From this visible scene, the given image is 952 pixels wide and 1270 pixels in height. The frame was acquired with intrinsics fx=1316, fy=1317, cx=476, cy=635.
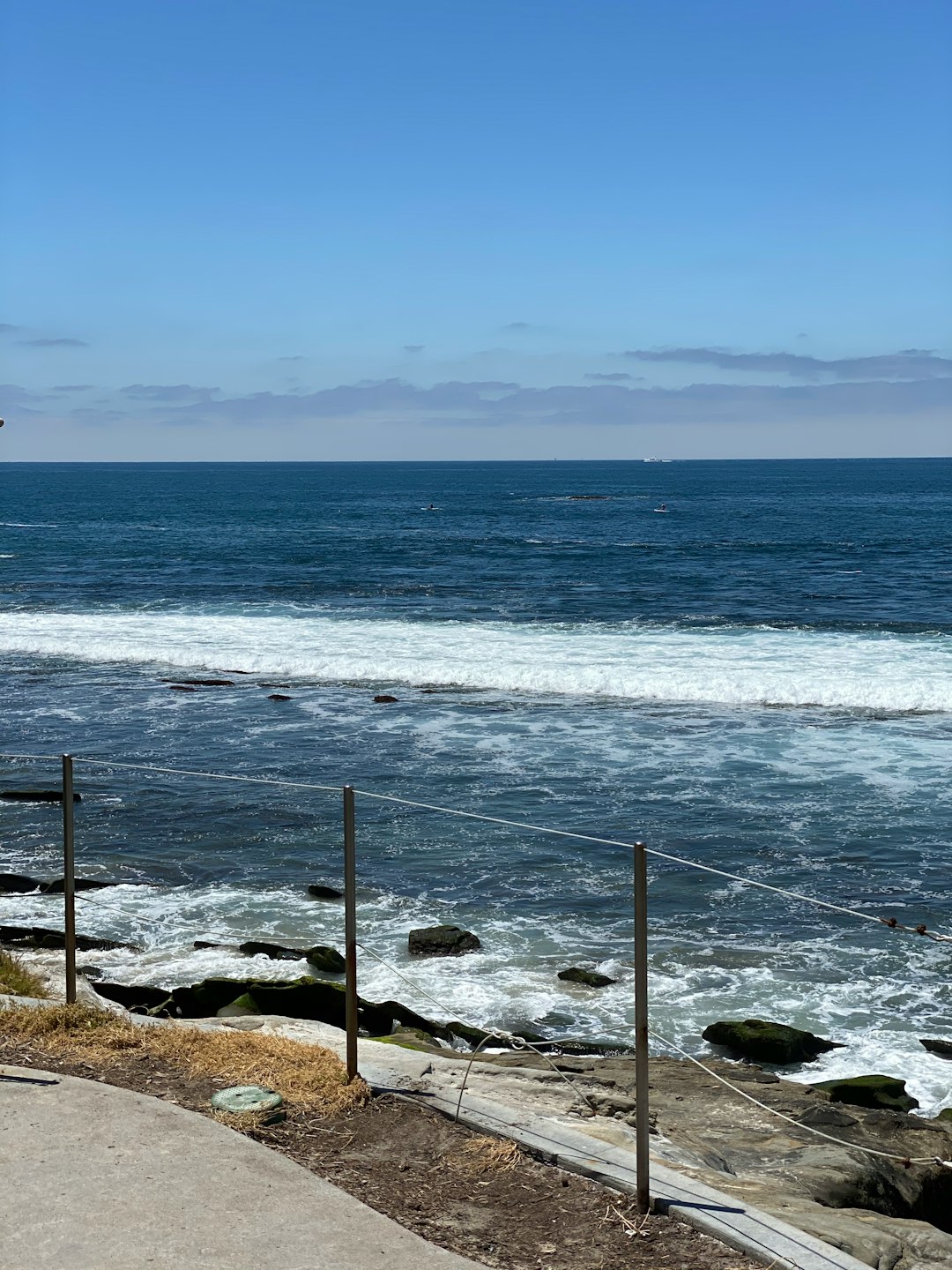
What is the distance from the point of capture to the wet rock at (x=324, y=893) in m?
13.7

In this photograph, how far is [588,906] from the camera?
13.3 m

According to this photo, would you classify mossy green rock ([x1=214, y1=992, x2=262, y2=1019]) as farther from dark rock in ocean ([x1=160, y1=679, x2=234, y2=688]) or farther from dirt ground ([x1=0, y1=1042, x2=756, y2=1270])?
dark rock in ocean ([x1=160, y1=679, x2=234, y2=688])

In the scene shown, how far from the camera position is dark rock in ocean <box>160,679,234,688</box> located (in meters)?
26.7

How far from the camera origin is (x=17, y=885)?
45.9 feet

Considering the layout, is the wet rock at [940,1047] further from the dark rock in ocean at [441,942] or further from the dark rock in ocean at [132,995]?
the dark rock in ocean at [132,995]

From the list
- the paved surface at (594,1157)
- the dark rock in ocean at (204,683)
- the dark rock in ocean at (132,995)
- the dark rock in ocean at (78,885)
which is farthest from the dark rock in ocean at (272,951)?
the dark rock in ocean at (204,683)

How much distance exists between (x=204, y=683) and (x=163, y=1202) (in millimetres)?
22591

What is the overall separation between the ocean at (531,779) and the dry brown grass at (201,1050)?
5.47 feet

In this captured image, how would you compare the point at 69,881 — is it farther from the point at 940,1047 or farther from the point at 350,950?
the point at 940,1047

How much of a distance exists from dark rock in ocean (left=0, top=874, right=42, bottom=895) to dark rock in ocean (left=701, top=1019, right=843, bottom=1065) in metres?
7.52

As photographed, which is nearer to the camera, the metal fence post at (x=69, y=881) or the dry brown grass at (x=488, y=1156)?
the dry brown grass at (x=488, y=1156)

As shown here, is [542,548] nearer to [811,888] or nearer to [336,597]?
[336,597]

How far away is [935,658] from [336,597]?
70.2ft

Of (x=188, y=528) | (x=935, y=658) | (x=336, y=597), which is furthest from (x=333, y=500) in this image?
(x=935, y=658)
